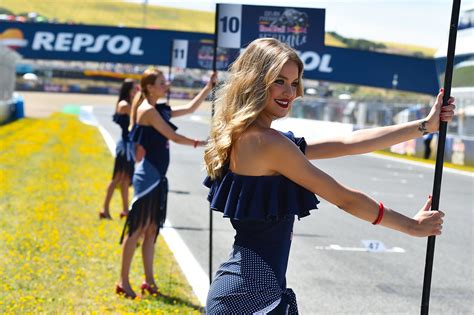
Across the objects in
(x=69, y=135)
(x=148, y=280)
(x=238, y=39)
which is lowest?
(x=69, y=135)

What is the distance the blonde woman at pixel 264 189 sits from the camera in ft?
11.6

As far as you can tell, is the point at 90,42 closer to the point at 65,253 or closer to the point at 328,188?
the point at 65,253

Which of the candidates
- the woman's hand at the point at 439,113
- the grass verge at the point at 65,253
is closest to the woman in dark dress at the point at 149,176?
the grass verge at the point at 65,253

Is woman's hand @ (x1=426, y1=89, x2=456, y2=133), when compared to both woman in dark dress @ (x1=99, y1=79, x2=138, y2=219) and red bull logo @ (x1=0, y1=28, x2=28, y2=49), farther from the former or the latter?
red bull logo @ (x1=0, y1=28, x2=28, y2=49)

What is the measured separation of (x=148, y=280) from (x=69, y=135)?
25566mm

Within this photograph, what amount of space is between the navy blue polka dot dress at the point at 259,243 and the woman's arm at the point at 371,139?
1.79 ft

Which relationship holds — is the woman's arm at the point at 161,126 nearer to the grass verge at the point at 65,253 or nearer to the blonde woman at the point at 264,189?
the grass verge at the point at 65,253

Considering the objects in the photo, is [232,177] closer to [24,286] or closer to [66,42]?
[24,286]

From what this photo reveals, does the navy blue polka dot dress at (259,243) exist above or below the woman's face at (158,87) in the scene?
below

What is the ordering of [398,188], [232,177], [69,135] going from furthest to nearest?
[69,135] → [398,188] → [232,177]

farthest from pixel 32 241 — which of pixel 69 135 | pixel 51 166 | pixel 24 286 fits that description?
pixel 69 135

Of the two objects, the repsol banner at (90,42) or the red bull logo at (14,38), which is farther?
the repsol banner at (90,42)

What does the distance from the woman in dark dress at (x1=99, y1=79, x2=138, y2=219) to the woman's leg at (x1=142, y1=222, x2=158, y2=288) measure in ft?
14.6

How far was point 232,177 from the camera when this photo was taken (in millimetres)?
3695
